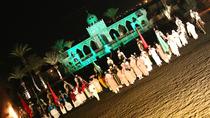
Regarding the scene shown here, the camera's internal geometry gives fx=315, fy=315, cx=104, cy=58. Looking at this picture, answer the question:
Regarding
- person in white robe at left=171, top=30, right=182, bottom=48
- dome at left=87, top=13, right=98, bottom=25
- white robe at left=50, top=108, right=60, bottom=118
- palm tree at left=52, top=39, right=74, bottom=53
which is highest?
dome at left=87, top=13, right=98, bottom=25

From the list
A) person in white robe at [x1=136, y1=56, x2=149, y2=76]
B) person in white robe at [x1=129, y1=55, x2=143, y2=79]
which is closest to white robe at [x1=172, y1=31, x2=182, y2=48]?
person in white robe at [x1=136, y1=56, x2=149, y2=76]

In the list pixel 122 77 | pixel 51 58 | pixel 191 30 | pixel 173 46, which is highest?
pixel 51 58

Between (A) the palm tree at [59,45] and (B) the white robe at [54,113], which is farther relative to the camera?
(A) the palm tree at [59,45]

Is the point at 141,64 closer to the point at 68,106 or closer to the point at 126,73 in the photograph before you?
the point at 126,73

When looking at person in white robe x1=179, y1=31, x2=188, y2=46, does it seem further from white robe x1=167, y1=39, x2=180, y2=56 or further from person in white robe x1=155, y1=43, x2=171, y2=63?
person in white robe x1=155, y1=43, x2=171, y2=63

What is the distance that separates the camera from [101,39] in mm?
60375

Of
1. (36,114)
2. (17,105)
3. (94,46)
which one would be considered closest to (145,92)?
(36,114)

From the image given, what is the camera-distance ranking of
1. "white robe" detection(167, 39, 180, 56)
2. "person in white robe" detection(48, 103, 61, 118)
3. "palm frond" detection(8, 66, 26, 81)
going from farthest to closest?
"palm frond" detection(8, 66, 26, 81) < "person in white robe" detection(48, 103, 61, 118) < "white robe" detection(167, 39, 180, 56)

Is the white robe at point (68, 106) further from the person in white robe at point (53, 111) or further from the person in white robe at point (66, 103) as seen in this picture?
the person in white robe at point (53, 111)

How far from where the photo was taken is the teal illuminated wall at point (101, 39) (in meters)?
50.2

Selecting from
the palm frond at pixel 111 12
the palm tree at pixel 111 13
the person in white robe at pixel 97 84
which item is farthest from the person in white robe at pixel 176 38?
the palm frond at pixel 111 12

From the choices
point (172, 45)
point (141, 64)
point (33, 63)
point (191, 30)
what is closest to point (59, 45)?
point (33, 63)

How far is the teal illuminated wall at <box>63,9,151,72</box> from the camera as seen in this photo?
50.2m

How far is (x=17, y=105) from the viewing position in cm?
2402
